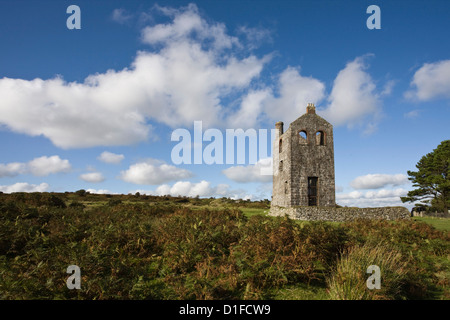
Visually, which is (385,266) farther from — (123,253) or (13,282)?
(13,282)

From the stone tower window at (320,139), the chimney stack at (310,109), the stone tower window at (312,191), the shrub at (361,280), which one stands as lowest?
the shrub at (361,280)

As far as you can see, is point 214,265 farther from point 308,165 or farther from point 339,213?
point 308,165

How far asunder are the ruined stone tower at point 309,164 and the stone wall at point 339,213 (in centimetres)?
347

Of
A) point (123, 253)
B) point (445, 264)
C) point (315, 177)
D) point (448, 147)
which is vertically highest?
point (448, 147)

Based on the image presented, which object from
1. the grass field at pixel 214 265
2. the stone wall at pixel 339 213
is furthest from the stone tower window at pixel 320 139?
the grass field at pixel 214 265

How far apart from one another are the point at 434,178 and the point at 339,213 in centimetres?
2502

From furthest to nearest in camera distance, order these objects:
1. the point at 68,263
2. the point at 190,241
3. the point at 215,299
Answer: the point at 190,241, the point at 68,263, the point at 215,299

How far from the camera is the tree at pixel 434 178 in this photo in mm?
33969

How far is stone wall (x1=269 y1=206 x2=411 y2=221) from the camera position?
18500 mm

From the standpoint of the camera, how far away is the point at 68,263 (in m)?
6.54

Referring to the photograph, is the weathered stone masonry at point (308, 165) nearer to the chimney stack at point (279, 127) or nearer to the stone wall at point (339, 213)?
the chimney stack at point (279, 127)

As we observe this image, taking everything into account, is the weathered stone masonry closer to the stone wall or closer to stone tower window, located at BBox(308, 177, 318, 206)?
stone tower window, located at BBox(308, 177, 318, 206)

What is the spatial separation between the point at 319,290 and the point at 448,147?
42.9 metres
